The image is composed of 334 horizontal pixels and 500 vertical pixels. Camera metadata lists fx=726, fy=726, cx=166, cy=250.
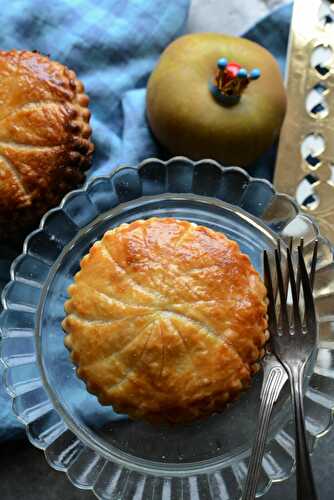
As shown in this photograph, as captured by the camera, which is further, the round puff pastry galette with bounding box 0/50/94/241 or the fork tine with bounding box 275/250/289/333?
the round puff pastry galette with bounding box 0/50/94/241

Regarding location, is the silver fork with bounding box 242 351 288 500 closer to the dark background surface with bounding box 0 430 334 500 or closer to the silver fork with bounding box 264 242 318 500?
the silver fork with bounding box 264 242 318 500

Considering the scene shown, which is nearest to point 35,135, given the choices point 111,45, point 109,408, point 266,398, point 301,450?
point 111,45

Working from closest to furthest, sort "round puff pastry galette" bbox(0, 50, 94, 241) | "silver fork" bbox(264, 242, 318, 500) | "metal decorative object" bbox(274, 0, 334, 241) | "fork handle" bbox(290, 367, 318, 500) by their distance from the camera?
"fork handle" bbox(290, 367, 318, 500) < "silver fork" bbox(264, 242, 318, 500) < "round puff pastry galette" bbox(0, 50, 94, 241) < "metal decorative object" bbox(274, 0, 334, 241)

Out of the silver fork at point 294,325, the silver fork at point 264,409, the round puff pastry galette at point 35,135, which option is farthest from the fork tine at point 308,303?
the round puff pastry galette at point 35,135

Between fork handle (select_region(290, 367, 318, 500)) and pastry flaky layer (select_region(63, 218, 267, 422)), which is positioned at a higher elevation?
pastry flaky layer (select_region(63, 218, 267, 422))

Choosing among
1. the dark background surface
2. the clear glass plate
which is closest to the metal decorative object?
the clear glass plate

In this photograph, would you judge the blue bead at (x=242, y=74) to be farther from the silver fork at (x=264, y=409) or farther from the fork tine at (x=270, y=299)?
the silver fork at (x=264, y=409)

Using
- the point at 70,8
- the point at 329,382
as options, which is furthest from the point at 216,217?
the point at 70,8

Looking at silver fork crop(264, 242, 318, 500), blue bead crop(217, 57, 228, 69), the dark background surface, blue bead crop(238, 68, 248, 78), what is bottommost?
the dark background surface

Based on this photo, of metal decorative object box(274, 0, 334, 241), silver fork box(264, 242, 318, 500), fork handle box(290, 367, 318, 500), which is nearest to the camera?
fork handle box(290, 367, 318, 500)
